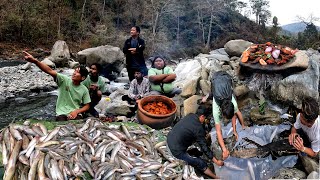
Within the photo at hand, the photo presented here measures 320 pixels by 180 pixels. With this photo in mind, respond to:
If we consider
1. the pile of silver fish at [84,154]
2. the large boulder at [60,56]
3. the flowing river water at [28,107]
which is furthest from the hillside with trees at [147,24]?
the pile of silver fish at [84,154]

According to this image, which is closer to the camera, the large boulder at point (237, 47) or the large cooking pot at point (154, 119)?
the large cooking pot at point (154, 119)

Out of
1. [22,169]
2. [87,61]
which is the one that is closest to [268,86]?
[22,169]

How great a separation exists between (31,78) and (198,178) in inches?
487

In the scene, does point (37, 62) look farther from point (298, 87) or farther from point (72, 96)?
point (298, 87)

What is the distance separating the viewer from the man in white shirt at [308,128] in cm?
443

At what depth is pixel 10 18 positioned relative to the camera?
80.3 ft

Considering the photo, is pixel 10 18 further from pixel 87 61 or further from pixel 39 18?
pixel 87 61

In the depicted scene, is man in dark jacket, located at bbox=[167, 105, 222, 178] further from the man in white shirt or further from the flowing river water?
the flowing river water

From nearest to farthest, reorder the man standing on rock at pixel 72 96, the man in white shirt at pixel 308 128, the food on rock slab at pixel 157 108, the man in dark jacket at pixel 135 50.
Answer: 1. the man in white shirt at pixel 308 128
2. the man standing on rock at pixel 72 96
3. the food on rock slab at pixel 157 108
4. the man in dark jacket at pixel 135 50

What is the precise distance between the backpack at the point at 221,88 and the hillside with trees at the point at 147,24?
62.2 ft

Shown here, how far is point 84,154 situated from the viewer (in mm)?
4797

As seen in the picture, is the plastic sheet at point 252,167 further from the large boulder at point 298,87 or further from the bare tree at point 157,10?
the bare tree at point 157,10

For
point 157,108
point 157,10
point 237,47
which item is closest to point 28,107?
point 157,108

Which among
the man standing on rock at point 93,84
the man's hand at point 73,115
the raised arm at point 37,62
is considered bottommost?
the man's hand at point 73,115
